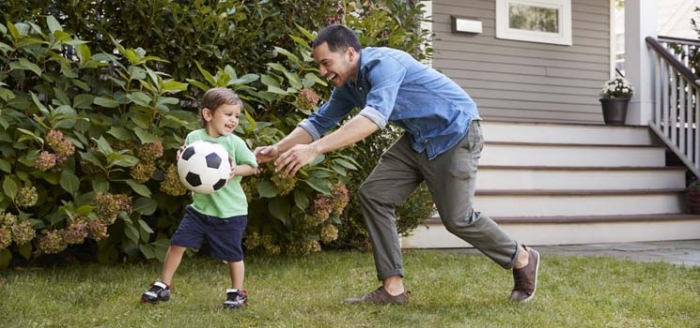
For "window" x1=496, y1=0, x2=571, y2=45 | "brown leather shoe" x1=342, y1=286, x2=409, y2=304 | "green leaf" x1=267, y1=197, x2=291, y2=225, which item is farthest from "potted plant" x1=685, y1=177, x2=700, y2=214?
"brown leather shoe" x1=342, y1=286, x2=409, y2=304

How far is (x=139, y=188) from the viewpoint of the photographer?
14.5ft

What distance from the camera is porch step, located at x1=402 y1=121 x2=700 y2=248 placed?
21.6ft

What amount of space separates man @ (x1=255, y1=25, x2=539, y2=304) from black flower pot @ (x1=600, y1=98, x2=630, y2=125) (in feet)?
16.8

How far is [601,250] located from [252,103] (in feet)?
9.37

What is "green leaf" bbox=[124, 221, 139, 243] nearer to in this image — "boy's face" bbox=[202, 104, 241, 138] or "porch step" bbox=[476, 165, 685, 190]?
"boy's face" bbox=[202, 104, 241, 138]

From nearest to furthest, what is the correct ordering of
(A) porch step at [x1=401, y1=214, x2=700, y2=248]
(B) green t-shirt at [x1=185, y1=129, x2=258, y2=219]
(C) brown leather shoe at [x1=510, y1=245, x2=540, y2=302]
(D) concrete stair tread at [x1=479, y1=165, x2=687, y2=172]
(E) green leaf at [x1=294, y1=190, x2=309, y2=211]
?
(B) green t-shirt at [x1=185, y1=129, x2=258, y2=219] < (C) brown leather shoe at [x1=510, y1=245, x2=540, y2=302] < (E) green leaf at [x1=294, y1=190, x2=309, y2=211] < (A) porch step at [x1=401, y1=214, x2=700, y2=248] < (D) concrete stair tread at [x1=479, y1=165, x2=687, y2=172]

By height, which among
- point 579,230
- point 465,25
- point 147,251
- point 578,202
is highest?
point 465,25

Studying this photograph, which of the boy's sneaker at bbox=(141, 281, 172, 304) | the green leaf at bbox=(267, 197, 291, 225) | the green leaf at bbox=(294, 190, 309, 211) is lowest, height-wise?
the boy's sneaker at bbox=(141, 281, 172, 304)

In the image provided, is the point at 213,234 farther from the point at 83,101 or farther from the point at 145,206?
the point at 83,101

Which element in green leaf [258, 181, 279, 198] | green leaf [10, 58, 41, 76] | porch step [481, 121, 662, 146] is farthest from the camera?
porch step [481, 121, 662, 146]

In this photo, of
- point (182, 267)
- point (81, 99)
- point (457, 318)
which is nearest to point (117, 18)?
point (81, 99)

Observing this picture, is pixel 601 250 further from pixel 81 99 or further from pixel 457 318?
pixel 81 99

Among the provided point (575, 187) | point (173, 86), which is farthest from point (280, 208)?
point (575, 187)

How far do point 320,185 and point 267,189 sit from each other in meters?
0.31
